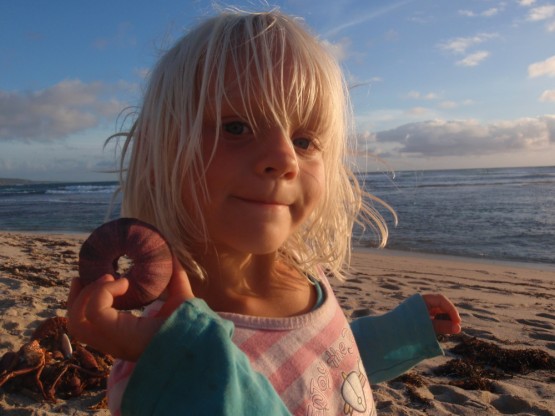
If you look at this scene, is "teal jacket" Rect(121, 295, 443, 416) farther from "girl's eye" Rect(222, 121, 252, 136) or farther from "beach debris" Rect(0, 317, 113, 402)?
"beach debris" Rect(0, 317, 113, 402)

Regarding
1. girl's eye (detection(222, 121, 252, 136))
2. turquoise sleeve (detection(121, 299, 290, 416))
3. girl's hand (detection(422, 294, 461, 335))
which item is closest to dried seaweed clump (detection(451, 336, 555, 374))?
girl's hand (detection(422, 294, 461, 335))

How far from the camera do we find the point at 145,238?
1.00m

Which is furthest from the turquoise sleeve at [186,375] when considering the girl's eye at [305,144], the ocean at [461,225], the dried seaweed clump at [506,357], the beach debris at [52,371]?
the ocean at [461,225]

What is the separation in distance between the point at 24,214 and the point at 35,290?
1947 centimetres

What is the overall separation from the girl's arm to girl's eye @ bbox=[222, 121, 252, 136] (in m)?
1.07

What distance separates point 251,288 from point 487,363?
3813 millimetres

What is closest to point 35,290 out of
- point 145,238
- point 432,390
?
point 432,390

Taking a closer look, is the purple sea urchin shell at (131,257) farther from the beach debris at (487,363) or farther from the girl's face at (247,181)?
the beach debris at (487,363)

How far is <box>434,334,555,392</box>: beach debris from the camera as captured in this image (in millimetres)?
4086

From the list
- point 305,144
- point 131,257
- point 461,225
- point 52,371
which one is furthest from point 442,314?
point 461,225

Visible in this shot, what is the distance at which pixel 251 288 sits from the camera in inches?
58.8

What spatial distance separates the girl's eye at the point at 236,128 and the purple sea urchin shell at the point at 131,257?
404mm

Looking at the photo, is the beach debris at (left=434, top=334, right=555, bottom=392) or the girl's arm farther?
the beach debris at (left=434, top=334, right=555, bottom=392)

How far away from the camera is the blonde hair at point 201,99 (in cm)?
131
